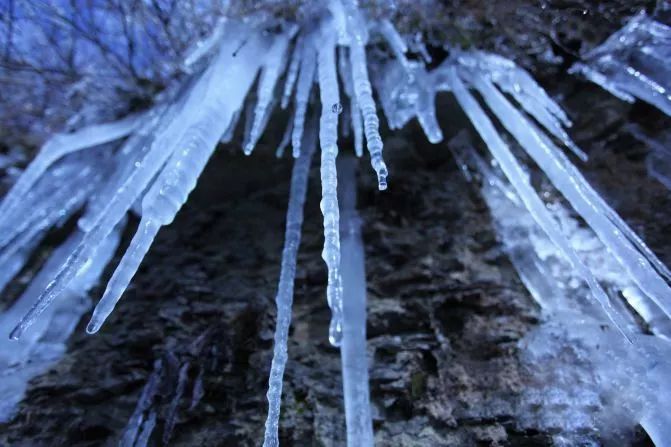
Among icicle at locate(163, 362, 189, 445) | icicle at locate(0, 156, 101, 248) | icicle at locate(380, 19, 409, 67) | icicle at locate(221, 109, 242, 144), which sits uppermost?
icicle at locate(380, 19, 409, 67)

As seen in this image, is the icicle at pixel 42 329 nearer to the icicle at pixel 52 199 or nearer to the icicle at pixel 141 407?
the icicle at pixel 52 199

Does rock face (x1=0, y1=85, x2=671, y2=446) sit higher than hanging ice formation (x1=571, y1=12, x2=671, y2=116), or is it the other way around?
hanging ice formation (x1=571, y1=12, x2=671, y2=116)

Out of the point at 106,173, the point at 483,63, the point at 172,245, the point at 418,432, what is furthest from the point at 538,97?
the point at 106,173

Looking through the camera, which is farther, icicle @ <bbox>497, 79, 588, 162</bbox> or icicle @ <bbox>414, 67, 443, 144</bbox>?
icicle @ <bbox>497, 79, 588, 162</bbox>

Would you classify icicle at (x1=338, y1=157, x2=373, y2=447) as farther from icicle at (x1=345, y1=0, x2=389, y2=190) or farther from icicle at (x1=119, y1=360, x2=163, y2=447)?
icicle at (x1=119, y1=360, x2=163, y2=447)

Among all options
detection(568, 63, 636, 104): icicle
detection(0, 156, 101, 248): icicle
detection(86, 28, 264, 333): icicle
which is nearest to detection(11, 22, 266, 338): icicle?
detection(86, 28, 264, 333): icicle

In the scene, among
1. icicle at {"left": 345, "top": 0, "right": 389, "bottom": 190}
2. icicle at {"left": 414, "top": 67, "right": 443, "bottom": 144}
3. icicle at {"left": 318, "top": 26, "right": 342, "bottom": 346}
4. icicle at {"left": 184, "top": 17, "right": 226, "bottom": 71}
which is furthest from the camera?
icicle at {"left": 184, "top": 17, "right": 226, "bottom": 71}
